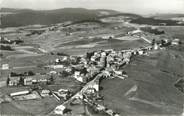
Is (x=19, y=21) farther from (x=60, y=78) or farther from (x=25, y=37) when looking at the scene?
(x=60, y=78)

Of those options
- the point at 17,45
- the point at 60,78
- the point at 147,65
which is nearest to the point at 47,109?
the point at 60,78

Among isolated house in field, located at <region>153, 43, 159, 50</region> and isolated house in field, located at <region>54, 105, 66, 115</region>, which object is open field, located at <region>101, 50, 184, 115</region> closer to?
isolated house in field, located at <region>54, 105, 66, 115</region>

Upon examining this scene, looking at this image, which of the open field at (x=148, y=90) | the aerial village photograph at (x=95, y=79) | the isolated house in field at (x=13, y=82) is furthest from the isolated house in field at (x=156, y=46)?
the isolated house in field at (x=13, y=82)

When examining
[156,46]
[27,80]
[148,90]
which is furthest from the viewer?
[156,46]

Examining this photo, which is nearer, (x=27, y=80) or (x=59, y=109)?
(x=59, y=109)

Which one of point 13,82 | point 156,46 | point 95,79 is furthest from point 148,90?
point 156,46

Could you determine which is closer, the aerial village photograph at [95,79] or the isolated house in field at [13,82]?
the aerial village photograph at [95,79]

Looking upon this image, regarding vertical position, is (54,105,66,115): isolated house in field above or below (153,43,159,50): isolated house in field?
below

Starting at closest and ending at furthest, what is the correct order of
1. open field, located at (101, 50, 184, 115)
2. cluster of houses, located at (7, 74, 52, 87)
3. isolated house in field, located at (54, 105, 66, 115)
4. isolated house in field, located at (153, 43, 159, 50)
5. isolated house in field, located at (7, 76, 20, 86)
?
isolated house in field, located at (54, 105, 66, 115) < open field, located at (101, 50, 184, 115) < isolated house in field, located at (7, 76, 20, 86) < cluster of houses, located at (7, 74, 52, 87) < isolated house in field, located at (153, 43, 159, 50)

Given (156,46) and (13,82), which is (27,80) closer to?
(13,82)

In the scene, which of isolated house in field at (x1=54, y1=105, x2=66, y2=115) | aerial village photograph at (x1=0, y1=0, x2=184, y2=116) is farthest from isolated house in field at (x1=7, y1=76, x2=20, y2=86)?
isolated house in field at (x1=54, y1=105, x2=66, y2=115)

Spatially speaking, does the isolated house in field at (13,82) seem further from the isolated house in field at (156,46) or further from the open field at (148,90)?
the isolated house in field at (156,46)
